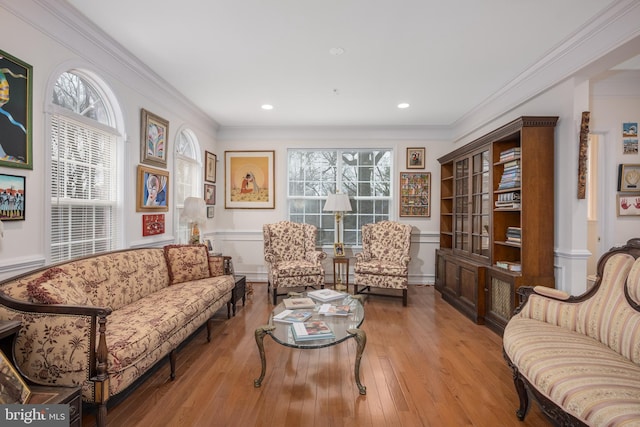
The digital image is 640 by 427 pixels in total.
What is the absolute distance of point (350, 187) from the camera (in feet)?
18.0

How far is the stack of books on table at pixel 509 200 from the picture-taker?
3.13m

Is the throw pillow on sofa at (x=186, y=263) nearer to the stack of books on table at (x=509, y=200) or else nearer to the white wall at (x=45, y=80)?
the white wall at (x=45, y=80)

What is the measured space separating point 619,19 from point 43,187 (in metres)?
4.28

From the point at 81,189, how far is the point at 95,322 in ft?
4.96

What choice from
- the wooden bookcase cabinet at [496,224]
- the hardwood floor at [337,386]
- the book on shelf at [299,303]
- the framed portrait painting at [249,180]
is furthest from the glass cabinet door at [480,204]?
the framed portrait painting at [249,180]

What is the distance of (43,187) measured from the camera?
221 centimetres

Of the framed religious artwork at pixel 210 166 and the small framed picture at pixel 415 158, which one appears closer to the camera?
the framed religious artwork at pixel 210 166

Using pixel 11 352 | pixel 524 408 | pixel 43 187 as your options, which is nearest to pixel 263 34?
pixel 43 187

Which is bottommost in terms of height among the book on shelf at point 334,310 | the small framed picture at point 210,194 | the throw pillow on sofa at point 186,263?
the book on shelf at point 334,310

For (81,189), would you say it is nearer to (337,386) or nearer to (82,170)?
(82,170)

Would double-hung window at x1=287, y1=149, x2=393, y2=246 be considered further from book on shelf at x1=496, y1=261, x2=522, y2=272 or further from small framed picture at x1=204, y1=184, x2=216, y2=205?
book on shelf at x1=496, y1=261, x2=522, y2=272

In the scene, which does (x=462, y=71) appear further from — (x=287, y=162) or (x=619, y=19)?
(x=287, y=162)

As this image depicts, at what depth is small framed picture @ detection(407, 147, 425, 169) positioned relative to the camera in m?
5.33

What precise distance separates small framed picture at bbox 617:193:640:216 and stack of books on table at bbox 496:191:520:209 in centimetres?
138
